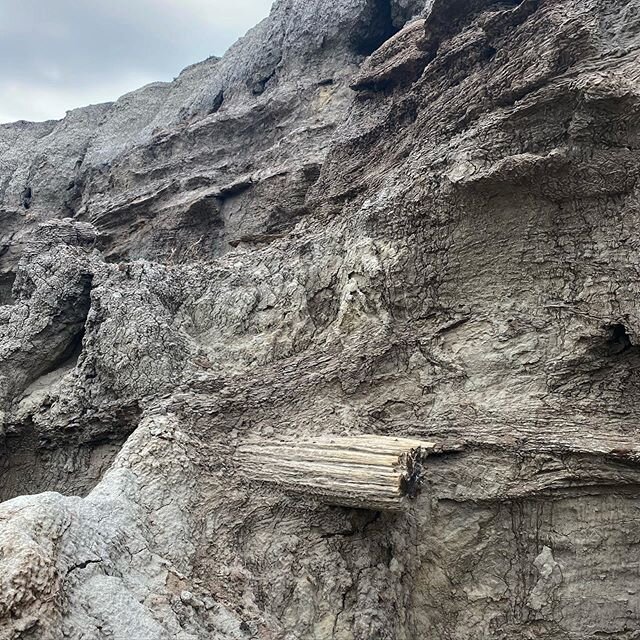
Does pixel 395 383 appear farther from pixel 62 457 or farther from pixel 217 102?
pixel 217 102

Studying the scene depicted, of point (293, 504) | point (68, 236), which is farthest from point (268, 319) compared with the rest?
point (68, 236)

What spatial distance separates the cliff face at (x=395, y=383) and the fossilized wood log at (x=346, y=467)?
0.78 ft

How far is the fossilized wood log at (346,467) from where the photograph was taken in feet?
19.1

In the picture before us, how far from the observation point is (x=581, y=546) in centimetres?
650

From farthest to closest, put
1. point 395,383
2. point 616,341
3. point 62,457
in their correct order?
point 62,457 → point 395,383 → point 616,341

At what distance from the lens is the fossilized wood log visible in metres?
5.82

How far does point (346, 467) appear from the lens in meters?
6.12

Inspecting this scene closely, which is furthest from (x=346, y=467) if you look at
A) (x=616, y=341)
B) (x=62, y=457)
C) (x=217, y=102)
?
(x=217, y=102)

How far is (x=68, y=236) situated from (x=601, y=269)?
11920 mm

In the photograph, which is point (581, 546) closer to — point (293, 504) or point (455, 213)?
point (293, 504)

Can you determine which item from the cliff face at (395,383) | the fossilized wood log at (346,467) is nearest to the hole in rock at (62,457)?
the cliff face at (395,383)

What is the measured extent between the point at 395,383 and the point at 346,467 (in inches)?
76.9

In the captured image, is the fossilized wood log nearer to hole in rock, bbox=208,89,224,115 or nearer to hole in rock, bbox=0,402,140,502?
hole in rock, bbox=0,402,140,502

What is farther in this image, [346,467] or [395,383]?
[395,383]
